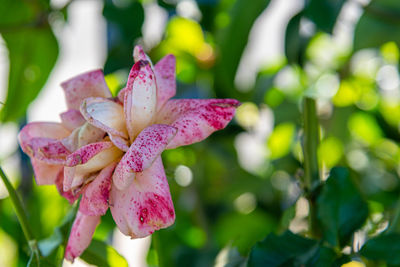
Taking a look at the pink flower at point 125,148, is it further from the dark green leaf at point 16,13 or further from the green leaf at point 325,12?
the dark green leaf at point 16,13

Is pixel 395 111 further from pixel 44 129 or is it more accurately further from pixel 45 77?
pixel 44 129

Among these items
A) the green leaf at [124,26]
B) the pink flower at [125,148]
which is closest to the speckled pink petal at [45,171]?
the pink flower at [125,148]

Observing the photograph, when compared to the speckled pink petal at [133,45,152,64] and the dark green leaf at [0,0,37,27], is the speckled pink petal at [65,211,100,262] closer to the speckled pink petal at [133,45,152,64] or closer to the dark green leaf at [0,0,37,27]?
the speckled pink petal at [133,45,152,64]

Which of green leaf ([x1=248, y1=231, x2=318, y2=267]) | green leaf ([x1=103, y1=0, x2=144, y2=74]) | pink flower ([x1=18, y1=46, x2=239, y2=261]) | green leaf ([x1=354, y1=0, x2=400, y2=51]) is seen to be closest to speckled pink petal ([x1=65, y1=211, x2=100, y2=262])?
pink flower ([x1=18, y1=46, x2=239, y2=261])

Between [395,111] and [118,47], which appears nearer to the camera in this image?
[118,47]

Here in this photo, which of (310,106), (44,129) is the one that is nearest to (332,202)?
(310,106)

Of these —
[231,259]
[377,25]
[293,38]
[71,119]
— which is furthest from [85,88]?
[377,25]

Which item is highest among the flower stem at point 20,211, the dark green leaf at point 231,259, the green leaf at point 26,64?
the flower stem at point 20,211
